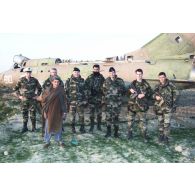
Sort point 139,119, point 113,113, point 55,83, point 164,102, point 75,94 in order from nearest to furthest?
point 55,83
point 164,102
point 139,119
point 113,113
point 75,94

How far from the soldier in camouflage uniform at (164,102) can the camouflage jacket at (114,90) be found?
Result: 0.79 metres

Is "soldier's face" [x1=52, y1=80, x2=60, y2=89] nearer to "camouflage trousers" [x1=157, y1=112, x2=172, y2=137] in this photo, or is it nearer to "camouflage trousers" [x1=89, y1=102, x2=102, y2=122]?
"camouflage trousers" [x1=89, y1=102, x2=102, y2=122]

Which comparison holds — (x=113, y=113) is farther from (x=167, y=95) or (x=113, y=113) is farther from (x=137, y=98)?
(x=167, y=95)

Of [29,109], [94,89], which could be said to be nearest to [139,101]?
[94,89]

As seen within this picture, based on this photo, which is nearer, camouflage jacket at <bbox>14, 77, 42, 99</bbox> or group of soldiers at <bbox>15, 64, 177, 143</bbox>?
group of soldiers at <bbox>15, 64, 177, 143</bbox>

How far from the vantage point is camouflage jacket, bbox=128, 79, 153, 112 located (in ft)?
27.3

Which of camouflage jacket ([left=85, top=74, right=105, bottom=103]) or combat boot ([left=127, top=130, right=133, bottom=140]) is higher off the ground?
camouflage jacket ([left=85, top=74, right=105, bottom=103])

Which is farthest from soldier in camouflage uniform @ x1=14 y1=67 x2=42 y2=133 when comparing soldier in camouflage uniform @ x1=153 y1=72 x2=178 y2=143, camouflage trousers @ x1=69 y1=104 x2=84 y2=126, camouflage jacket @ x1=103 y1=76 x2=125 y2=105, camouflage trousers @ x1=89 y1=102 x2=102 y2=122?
soldier in camouflage uniform @ x1=153 y1=72 x2=178 y2=143

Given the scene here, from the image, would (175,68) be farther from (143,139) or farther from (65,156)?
(65,156)

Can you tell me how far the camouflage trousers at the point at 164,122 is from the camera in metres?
8.30

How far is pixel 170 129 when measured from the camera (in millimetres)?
8992

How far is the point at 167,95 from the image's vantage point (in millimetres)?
8289

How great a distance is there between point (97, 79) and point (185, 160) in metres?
2.78

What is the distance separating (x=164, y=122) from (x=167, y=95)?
0.62 m
